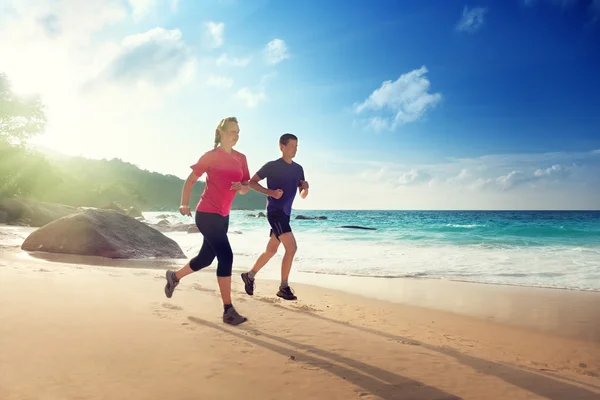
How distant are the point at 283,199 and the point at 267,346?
271 centimetres

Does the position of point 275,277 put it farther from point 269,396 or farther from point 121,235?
point 269,396

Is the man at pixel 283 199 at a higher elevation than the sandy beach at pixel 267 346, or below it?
higher

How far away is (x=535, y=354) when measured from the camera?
4.28m

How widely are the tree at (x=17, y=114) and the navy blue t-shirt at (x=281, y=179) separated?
32.9 meters

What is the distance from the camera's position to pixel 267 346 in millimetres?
3723

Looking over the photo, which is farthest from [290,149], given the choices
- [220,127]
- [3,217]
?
[3,217]

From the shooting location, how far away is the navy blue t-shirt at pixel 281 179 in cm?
606

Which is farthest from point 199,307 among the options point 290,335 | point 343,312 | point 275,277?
point 275,277

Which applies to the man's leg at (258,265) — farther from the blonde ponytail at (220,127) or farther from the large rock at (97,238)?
the large rock at (97,238)

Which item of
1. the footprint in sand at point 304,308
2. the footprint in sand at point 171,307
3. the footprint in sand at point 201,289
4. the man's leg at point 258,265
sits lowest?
the footprint in sand at point 304,308

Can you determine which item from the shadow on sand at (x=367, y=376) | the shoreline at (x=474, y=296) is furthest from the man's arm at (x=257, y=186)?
the shoreline at (x=474, y=296)

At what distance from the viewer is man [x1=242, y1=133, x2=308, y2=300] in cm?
605

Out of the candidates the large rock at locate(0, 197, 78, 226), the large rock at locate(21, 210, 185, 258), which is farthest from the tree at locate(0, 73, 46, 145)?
the large rock at locate(21, 210, 185, 258)

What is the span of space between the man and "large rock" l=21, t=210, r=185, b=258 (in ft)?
17.9
